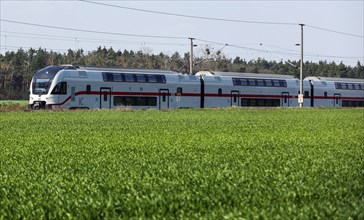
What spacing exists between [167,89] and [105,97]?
6.14 m

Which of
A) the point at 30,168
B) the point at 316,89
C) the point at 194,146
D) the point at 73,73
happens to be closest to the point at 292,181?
the point at 30,168

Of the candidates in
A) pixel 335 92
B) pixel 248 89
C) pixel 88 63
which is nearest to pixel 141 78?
pixel 248 89

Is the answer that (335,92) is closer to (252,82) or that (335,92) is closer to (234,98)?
(252,82)

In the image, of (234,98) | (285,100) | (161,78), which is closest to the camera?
(161,78)

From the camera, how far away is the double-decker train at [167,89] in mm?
47969

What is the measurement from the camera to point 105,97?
5000 centimetres

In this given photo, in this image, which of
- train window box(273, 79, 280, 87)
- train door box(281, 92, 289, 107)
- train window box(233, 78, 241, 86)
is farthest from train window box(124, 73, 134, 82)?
train door box(281, 92, 289, 107)

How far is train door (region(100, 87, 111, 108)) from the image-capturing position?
49688mm

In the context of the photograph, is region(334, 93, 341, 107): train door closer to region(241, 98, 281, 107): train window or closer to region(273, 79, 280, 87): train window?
region(241, 98, 281, 107): train window

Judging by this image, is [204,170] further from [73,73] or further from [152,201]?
[73,73]

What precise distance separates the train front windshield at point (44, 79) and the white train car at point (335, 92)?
28645 mm

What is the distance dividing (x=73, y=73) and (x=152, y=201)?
139ft

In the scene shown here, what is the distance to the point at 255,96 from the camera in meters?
60.1

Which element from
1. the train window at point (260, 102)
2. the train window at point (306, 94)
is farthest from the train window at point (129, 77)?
the train window at point (306, 94)
